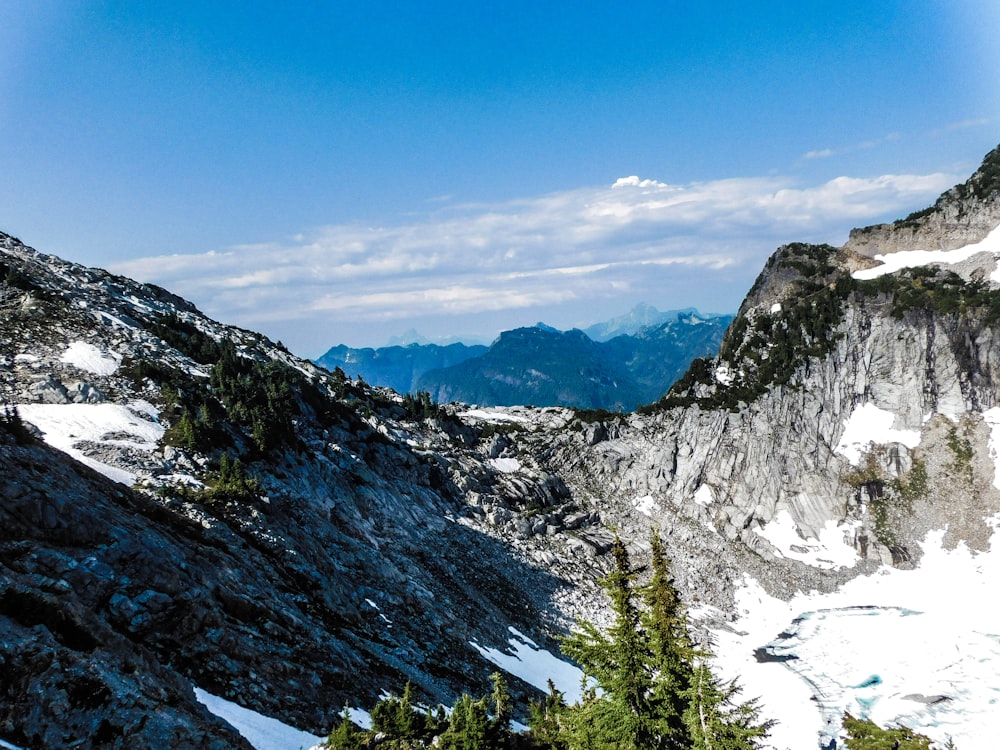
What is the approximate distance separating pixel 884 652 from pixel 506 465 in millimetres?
60664

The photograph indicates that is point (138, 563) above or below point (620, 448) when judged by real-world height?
above

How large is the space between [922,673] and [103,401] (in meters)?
89.6

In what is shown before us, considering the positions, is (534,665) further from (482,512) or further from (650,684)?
(650,684)

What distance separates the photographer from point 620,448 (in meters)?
109

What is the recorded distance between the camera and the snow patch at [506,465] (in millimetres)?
101438

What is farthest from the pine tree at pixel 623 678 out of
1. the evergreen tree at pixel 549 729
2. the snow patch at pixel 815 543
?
the snow patch at pixel 815 543

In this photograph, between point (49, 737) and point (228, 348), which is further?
point (228, 348)

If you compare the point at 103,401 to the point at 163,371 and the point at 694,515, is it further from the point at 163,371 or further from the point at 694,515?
the point at 694,515

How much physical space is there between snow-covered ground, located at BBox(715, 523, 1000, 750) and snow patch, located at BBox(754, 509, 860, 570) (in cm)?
444

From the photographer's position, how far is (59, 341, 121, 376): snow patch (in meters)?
56.9

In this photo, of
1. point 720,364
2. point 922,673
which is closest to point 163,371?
point 922,673

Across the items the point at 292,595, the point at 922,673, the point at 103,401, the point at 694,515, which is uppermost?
the point at 103,401

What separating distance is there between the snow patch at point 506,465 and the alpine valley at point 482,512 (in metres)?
0.51

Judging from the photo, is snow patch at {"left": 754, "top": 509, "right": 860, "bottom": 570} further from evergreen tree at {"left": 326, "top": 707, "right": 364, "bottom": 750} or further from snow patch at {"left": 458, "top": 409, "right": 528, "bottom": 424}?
evergreen tree at {"left": 326, "top": 707, "right": 364, "bottom": 750}
